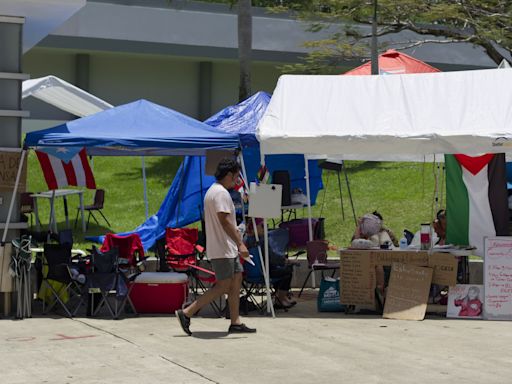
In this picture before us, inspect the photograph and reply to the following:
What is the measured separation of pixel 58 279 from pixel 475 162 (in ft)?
17.6

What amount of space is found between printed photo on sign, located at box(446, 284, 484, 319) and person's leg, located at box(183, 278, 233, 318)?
2948mm

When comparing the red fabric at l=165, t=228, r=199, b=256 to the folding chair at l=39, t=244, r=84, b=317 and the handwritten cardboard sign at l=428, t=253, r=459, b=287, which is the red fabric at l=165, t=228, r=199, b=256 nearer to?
the folding chair at l=39, t=244, r=84, b=317

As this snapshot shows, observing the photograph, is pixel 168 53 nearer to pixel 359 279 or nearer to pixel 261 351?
pixel 359 279

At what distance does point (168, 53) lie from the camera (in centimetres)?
3228

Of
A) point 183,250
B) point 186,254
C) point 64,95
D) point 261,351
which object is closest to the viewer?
point 261,351

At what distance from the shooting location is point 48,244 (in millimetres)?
11609

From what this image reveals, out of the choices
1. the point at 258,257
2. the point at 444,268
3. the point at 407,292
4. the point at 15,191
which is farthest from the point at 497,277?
the point at 15,191

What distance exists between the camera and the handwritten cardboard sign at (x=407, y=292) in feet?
38.1

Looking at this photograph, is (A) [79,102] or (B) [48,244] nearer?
(B) [48,244]

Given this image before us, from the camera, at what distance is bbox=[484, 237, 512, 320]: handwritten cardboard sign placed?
11.6 m

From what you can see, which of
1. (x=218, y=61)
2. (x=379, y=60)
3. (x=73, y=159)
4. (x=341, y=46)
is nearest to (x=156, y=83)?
(x=218, y=61)

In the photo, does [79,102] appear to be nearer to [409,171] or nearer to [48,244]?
[409,171]

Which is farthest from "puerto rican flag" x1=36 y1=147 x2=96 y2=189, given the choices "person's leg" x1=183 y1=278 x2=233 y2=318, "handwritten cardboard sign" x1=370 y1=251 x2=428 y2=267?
"handwritten cardboard sign" x1=370 y1=251 x2=428 y2=267

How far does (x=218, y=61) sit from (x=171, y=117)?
22.2 metres
